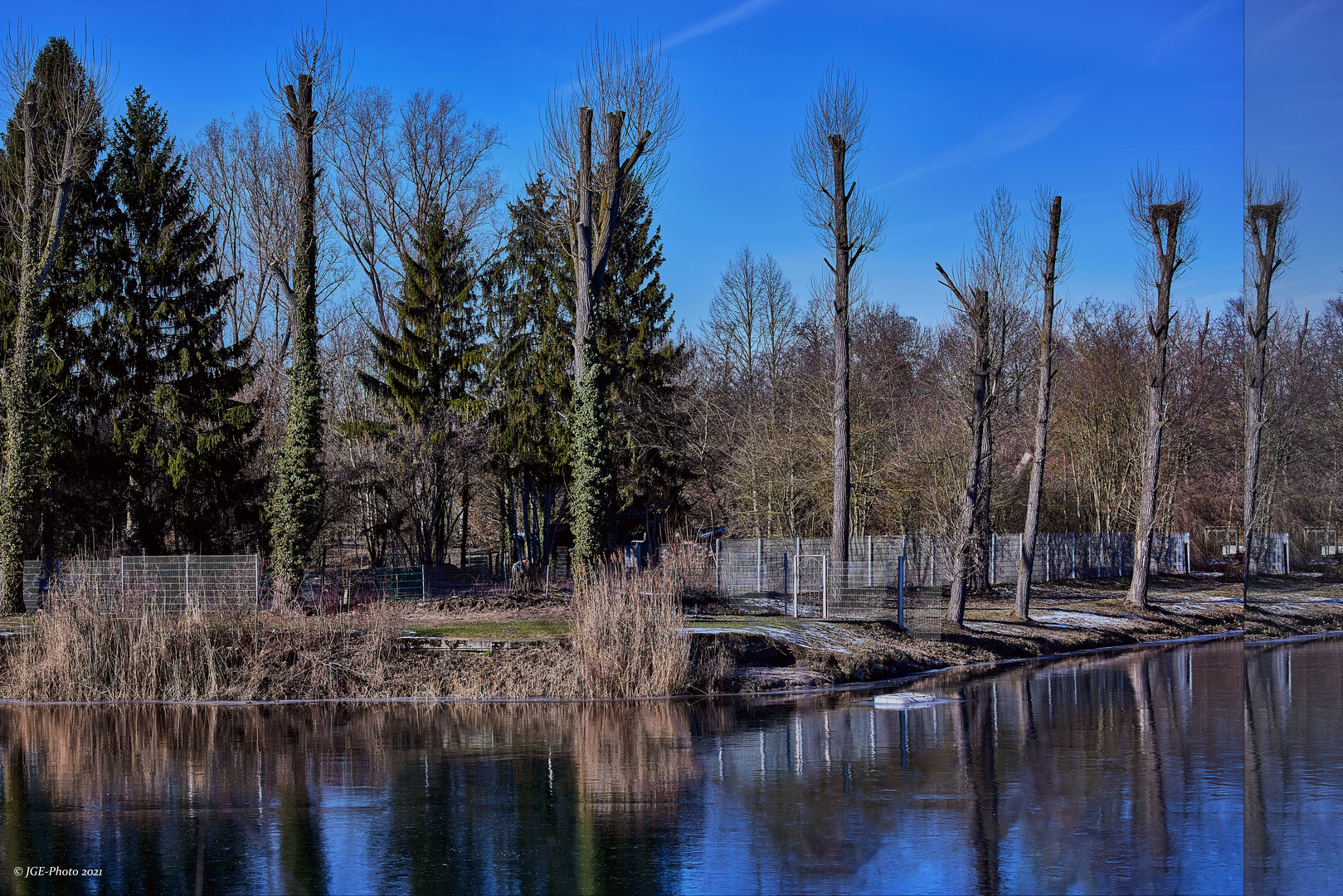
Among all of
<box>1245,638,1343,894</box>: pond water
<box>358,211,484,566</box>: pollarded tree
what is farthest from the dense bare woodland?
<box>1245,638,1343,894</box>: pond water

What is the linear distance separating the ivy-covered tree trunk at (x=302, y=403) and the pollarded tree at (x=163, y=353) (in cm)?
653

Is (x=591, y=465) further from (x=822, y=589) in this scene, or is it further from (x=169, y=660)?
(x=169, y=660)

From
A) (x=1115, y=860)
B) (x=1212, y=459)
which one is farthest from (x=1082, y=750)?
(x=1212, y=459)

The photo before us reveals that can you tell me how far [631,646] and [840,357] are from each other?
11.0 m

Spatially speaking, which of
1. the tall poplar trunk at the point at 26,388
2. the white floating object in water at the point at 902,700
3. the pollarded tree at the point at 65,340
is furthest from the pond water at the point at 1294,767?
the pollarded tree at the point at 65,340

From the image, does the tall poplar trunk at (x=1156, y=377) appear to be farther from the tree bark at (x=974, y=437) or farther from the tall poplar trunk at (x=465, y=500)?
the tall poplar trunk at (x=465, y=500)

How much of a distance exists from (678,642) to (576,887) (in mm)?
9383

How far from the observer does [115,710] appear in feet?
49.8

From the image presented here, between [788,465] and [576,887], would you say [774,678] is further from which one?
[788,465]

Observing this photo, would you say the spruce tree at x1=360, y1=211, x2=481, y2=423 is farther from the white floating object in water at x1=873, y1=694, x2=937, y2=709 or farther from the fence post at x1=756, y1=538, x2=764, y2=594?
the white floating object in water at x1=873, y1=694, x2=937, y2=709

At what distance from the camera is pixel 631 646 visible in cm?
1591

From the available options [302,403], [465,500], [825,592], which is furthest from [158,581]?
[465,500]

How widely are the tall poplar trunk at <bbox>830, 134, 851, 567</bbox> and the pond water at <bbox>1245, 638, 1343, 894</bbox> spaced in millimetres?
20430

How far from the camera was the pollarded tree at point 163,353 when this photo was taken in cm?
3136
